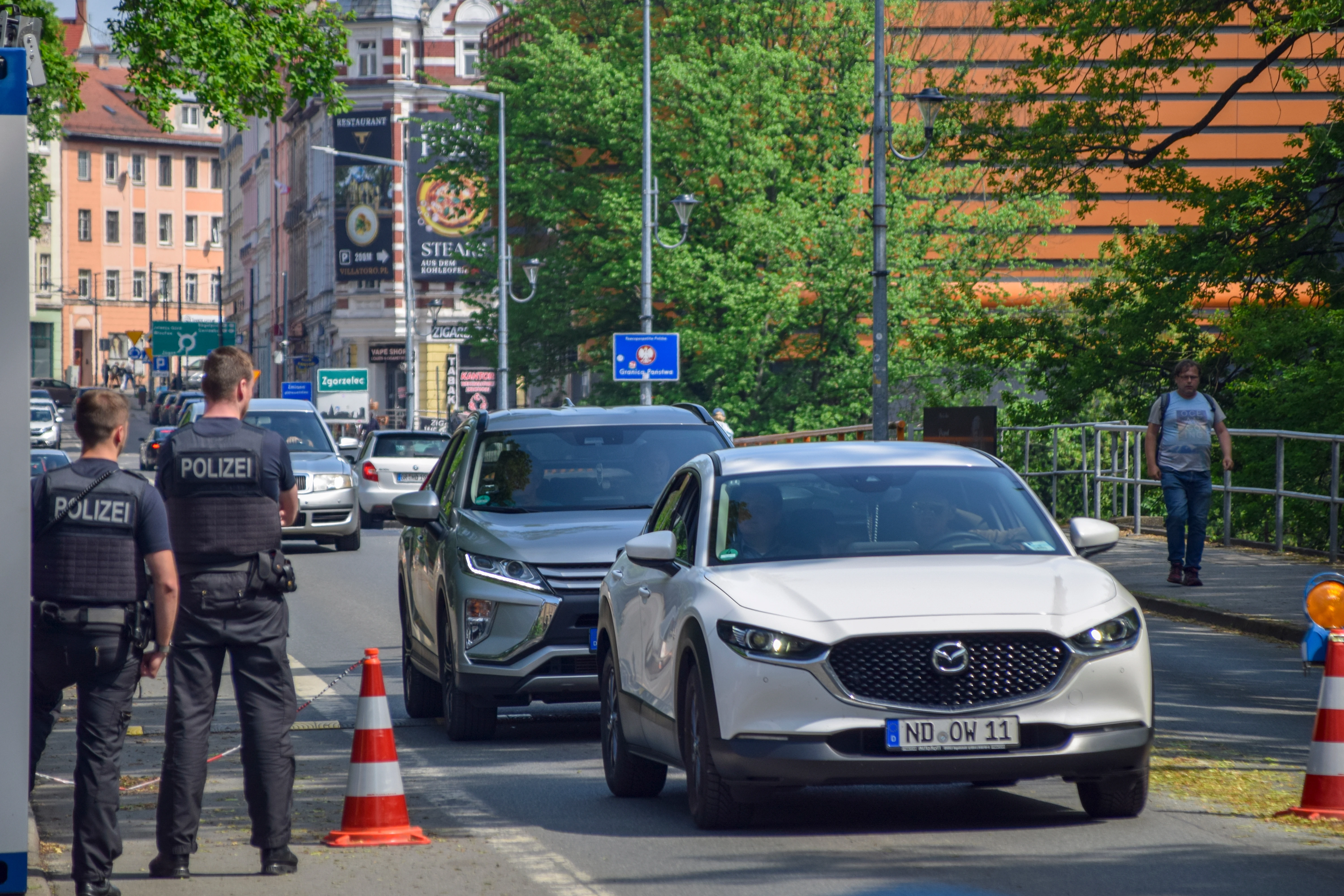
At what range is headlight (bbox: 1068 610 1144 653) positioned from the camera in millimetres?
7344

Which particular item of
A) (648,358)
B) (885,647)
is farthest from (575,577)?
(648,358)

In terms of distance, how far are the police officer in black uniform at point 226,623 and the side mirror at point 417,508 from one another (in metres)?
3.65

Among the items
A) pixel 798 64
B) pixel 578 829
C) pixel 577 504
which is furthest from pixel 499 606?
pixel 798 64

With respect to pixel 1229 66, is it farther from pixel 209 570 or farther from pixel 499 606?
pixel 209 570

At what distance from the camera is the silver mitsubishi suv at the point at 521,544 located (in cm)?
1024

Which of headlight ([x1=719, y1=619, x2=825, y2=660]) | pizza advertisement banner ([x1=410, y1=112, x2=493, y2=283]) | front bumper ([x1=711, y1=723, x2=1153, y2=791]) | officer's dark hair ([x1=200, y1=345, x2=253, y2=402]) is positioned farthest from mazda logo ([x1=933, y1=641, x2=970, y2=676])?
pizza advertisement banner ([x1=410, y1=112, x2=493, y2=283])

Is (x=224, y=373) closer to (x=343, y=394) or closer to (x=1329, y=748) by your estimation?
(x=1329, y=748)

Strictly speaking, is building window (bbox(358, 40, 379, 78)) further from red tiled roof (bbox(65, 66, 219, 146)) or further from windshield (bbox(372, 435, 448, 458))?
windshield (bbox(372, 435, 448, 458))

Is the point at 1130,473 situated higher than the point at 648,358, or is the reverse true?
the point at 648,358

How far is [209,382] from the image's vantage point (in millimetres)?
7141

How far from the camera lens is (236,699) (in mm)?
7000

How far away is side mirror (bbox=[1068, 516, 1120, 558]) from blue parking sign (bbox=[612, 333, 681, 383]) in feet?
97.5

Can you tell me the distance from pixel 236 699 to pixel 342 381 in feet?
204

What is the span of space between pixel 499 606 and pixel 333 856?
289cm
